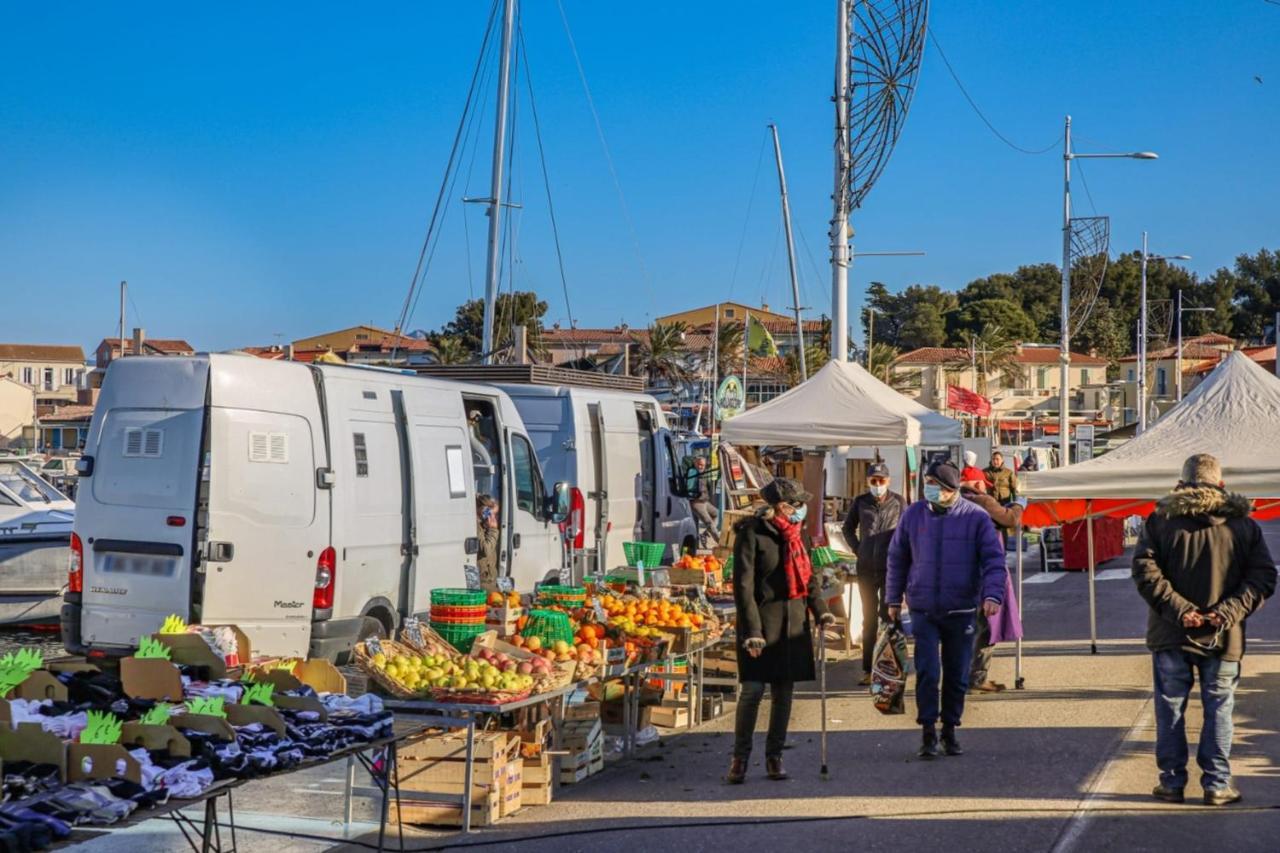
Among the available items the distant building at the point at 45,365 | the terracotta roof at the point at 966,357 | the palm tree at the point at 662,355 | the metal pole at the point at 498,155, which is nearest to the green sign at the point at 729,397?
the metal pole at the point at 498,155

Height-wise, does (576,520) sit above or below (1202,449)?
below

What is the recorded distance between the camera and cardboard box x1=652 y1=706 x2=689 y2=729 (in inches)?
449

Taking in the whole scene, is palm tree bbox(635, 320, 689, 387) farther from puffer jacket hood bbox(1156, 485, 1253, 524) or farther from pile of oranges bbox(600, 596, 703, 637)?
puffer jacket hood bbox(1156, 485, 1253, 524)

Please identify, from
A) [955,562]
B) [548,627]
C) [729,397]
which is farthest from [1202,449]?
[729,397]

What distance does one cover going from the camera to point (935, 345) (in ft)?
395

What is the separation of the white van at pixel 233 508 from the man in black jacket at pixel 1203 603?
595 cm

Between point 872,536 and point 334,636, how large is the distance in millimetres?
4650

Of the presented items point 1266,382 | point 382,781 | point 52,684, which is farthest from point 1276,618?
point 52,684

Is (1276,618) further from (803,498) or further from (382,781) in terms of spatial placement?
(382,781)

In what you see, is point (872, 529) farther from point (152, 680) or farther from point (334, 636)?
point (152, 680)

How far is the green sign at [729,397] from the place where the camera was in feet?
83.7

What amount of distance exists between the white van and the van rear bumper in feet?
0.04

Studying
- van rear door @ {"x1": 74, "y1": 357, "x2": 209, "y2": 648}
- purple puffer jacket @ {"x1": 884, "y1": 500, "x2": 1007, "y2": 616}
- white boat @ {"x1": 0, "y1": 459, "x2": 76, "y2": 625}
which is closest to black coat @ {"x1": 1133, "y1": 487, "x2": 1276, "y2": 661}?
purple puffer jacket @ {"x1": 884, "y1": 500, "x2": 1007, "y2": 616}

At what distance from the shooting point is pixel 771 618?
9141 mm
